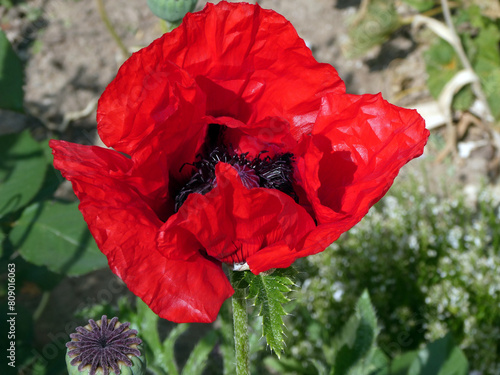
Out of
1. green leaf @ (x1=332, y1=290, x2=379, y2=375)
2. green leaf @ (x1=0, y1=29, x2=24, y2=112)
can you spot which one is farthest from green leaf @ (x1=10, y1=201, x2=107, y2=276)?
green leaf @ (x1=332, y1=290, x2=379, y2=375)

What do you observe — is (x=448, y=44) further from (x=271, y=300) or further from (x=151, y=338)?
(x=271, y=300)

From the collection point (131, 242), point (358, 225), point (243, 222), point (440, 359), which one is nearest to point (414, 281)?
point (358, 225)

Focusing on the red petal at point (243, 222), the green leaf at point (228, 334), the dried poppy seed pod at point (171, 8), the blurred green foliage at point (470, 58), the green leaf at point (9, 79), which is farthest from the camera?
the blurred green foliage at point (470, 58)

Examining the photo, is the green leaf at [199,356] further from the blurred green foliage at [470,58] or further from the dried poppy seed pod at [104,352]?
the blurred green foliage at [470,58]

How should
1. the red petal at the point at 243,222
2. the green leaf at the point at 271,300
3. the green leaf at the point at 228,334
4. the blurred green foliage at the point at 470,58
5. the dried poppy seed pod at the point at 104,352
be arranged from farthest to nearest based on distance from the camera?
the blurred green foliage at the point at 470,58 < the green leaf at the point at 228,334 < the dried poppy seed pod at the point at 104,352 < the green leaf at the point at 271,300 < the red petal at the point at 243,222

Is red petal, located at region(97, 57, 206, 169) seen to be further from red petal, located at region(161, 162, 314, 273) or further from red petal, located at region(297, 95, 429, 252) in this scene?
red petal, located at region(297, 95, 429, 252)

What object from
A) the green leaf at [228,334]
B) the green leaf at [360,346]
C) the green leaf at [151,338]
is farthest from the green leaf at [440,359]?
the green leaf at [151,338]

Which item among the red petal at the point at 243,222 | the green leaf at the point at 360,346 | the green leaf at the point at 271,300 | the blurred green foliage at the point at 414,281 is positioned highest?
the red petal at the point at 243,222
